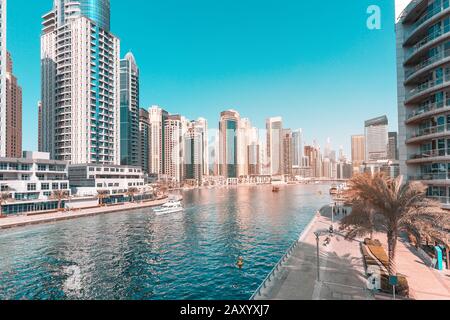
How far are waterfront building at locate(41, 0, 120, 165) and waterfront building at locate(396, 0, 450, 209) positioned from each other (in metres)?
120

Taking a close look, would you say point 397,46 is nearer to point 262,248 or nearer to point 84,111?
point 262,248

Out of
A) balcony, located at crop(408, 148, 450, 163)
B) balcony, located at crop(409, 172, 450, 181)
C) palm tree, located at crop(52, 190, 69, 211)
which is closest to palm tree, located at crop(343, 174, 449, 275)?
balcony, located at crop(409, 172, 450, 181)

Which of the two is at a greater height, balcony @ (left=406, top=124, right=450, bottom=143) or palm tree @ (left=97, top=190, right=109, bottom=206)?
balcony @ (left=406, top=124, right=450, bottom=143)

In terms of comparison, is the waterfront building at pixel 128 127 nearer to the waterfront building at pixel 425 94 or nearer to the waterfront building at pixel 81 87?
the waterfront building at pixel 81 87

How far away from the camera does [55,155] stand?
406 ft

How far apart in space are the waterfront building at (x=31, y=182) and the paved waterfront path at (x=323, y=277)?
76021 millimetres

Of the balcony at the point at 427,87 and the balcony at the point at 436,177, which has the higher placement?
the balcony at the point at 427,87

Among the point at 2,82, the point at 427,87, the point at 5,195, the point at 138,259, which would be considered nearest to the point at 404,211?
the point at 427,87

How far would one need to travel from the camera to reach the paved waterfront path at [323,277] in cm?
1864

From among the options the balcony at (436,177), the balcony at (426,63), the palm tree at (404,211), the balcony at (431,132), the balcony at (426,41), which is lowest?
the palm tree at (404,211)

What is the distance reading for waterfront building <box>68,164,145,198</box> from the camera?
98.8m

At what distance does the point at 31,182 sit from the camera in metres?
75.5

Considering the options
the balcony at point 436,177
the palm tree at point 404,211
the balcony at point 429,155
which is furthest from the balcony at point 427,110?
the palm tree at point 404,211

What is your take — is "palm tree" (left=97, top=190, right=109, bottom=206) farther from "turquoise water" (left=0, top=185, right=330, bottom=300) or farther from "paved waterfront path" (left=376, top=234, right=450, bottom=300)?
"paved waterfront path" (left=376, top=234, right=450, bottom=300)
